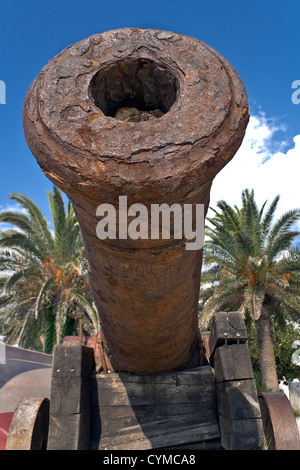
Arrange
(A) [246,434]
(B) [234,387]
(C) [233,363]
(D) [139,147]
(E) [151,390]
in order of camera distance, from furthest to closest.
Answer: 1. (E) [151,390]
2. (C) [233,363]
3. (B) [234,387]
4. (A) [246,434]
5. (D) [139,147]

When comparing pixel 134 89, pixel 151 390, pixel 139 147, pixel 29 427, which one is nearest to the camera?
pixel 139 147

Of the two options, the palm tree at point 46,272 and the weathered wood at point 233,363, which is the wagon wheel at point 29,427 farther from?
the palm tree at point 46,272

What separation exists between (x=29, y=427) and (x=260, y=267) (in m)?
9.75

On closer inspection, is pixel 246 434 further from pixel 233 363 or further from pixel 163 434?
pixel 163 434

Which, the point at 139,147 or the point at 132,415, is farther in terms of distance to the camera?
the point at 132,415

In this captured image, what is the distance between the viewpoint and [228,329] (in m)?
3.60

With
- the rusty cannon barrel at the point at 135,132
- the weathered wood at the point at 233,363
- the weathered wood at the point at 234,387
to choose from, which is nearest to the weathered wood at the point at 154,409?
the weathered wood at the point at 234,387

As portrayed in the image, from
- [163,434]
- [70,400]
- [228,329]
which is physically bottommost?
[163,434]

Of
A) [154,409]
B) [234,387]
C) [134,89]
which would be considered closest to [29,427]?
[154,409]

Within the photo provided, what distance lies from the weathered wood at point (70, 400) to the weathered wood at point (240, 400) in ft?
3.69

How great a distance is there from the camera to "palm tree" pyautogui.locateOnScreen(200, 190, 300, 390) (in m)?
12.1

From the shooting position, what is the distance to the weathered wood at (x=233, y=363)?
3.39 meters

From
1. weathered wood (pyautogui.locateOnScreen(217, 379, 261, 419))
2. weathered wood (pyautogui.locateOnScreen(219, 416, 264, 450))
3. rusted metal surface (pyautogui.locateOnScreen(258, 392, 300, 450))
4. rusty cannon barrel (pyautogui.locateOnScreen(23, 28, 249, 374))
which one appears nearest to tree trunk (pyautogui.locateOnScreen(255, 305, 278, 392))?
rusted metal surface (pyautogui.locateOnScreen(258, 392, 300, 450))
